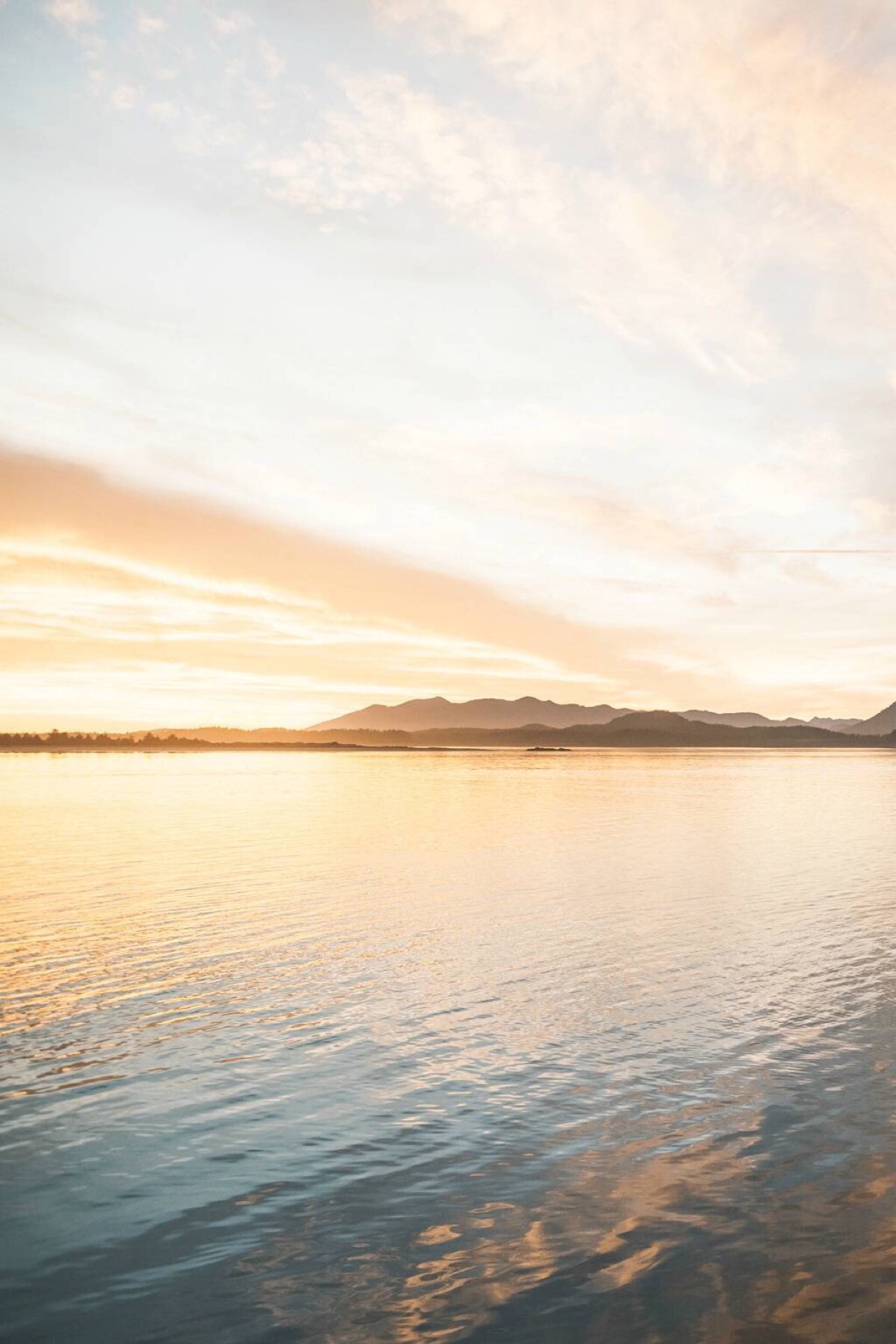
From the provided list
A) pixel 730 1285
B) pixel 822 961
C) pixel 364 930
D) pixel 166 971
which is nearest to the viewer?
pixel 730 1285

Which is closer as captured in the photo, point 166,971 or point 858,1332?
point 858,1332

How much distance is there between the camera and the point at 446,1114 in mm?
11219

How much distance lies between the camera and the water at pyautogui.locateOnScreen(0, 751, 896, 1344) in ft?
24.8

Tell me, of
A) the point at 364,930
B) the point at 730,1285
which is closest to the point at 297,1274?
the point at 730,1285

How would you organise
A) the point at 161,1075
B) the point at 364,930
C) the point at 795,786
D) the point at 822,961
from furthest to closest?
1. the point at 795,786
2. the point at 364,930
3. the point at 822,961
4. the point at 161,1075

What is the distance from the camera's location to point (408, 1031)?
47.4ft

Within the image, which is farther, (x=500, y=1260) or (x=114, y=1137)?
(x=114, y=1137)

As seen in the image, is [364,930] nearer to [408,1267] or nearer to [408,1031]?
Answer: [408,1031]

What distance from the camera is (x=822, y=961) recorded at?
19.5 m

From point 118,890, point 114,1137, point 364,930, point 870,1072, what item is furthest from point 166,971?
point 870,1072

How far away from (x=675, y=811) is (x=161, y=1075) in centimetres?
4908

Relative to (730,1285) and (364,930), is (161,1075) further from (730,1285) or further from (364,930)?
(364,930)

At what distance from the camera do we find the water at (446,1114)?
7.55 meters

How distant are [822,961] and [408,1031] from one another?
367 inches
